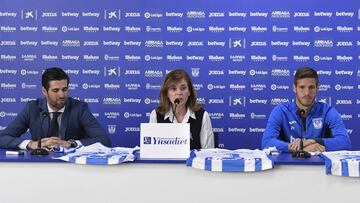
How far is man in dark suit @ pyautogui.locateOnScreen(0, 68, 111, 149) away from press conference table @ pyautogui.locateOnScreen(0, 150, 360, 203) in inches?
40.0

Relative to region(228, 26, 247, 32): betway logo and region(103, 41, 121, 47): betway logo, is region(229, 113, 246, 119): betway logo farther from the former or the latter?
region(103, 41, 121, 47): betway logo

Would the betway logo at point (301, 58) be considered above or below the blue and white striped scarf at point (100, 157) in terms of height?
above

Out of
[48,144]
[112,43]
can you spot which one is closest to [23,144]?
[48,144]

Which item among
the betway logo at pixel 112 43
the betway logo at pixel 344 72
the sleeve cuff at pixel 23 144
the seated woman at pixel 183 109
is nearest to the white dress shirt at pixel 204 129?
the seated woman at pixel 183 109

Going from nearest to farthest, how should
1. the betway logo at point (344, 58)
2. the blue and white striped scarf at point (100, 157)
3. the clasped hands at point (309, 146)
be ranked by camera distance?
1. the blue and white striped scarf at point (100, 157)
2. the clasped hands at point (309, 146)
3. the betway logo at point (344, 58)

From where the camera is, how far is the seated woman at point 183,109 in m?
3.62

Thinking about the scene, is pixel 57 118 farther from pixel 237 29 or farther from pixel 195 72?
pixel 237 29

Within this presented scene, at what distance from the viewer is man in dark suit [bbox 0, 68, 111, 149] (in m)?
3.66

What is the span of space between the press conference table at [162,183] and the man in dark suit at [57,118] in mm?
1017

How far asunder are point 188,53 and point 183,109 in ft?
3.89

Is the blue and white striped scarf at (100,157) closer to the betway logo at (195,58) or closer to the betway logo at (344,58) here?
the betway logo at (195,58)

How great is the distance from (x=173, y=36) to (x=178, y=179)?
2495mm

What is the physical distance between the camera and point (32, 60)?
192 inches

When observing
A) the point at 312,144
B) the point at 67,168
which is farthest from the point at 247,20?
the point at 67,168
